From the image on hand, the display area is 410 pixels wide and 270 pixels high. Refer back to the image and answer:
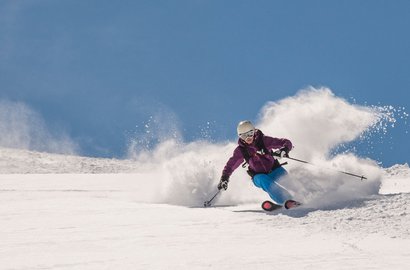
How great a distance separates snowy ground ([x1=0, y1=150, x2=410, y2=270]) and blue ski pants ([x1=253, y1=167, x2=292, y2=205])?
1.02m

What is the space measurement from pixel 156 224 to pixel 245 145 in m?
3.07

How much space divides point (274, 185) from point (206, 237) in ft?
11.0

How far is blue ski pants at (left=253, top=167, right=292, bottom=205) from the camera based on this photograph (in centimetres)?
903

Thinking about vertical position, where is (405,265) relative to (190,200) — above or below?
below

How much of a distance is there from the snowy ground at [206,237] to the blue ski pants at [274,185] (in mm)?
1022

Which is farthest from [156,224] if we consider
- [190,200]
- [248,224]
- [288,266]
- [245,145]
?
[190,200]

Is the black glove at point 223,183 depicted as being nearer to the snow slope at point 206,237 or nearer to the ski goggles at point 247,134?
the ski goggles at point 247,134

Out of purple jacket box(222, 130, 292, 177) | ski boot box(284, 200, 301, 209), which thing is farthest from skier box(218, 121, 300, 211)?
ski boot box(284, 200, 301, 209)

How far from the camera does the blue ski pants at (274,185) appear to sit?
9.03 meters

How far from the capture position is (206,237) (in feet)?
19.9

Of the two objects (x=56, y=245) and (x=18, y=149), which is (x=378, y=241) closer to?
(x=56, y=245)

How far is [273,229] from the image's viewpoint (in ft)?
21.4

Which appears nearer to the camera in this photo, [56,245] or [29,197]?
[56,245]

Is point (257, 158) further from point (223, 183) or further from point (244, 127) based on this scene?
point (223, 183)
